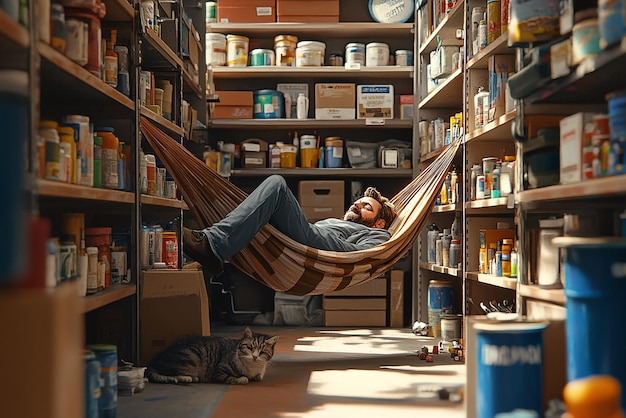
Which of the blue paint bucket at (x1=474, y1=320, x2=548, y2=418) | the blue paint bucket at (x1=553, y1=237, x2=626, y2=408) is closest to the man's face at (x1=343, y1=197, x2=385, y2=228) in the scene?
the blue paint bucket at (x1=474, y1=320, x2=548, y2=418)

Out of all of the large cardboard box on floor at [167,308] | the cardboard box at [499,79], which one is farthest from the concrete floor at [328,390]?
the cardboard box at [499,79]

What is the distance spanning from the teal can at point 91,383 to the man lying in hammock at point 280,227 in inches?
50.0

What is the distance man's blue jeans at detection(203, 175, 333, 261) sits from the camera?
3674 mm

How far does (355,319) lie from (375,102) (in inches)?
63.9

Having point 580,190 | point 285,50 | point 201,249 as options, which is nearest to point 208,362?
point 201,249

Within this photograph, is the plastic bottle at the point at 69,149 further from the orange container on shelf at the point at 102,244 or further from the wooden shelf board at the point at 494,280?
the wooden shelf board at the point at 494,280

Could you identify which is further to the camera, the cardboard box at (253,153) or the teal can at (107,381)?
the cardboard box at (253,153)

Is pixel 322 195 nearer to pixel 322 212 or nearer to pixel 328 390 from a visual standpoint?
pixel 322 212

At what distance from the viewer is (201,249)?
365cm

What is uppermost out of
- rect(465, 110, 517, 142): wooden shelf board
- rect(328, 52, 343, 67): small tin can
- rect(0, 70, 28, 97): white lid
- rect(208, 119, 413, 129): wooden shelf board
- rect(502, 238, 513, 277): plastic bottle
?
rect(328, 52, 343, 67): small tin can

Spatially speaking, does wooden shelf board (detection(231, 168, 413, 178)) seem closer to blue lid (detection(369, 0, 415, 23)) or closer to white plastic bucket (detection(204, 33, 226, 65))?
white plastic bucket (detection(204, 33, 226, 65))

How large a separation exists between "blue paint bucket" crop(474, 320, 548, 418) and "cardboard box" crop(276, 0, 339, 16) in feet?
14.0

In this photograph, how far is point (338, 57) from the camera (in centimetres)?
606

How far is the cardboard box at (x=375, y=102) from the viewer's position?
5.91 metres
